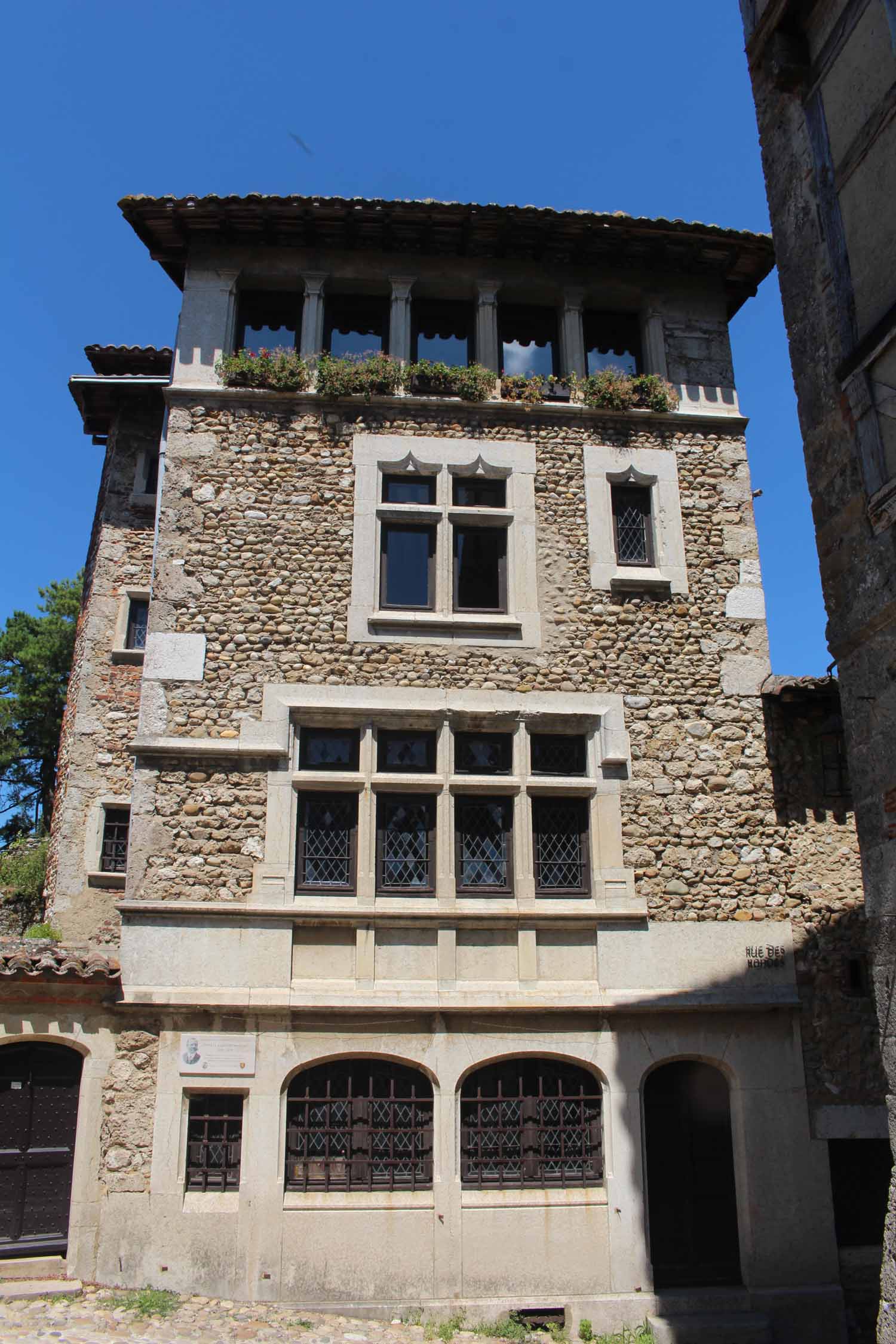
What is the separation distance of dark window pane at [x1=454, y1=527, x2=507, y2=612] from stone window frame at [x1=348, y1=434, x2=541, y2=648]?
3.8 inches

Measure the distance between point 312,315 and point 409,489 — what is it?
234 centimetres

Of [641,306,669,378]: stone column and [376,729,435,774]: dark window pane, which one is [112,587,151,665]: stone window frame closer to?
[376,729,435,774]: dark window pane

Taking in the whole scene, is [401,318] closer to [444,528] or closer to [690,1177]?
[444,528]

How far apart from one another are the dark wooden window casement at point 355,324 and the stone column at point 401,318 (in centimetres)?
24

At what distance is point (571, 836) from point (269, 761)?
3067 mm

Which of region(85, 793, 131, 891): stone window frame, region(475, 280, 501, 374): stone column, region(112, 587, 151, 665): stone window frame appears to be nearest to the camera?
region(475, 280, 501, 374): stone column

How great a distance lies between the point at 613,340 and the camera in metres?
11.7

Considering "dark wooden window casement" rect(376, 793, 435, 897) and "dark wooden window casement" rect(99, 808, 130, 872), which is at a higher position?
"dark wooden window casement" rect(99, 808, 130, 872)

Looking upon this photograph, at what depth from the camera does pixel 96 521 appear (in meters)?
14.4

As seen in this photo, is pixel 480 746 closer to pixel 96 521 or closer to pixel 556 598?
pixel 556 598

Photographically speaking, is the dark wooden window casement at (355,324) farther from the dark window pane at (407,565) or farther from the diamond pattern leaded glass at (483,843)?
the diamond pattern leaded glass at (483,843)

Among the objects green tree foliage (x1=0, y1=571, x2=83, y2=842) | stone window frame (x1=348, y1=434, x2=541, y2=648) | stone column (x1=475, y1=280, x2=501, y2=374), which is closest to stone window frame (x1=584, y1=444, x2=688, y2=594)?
stone window frame (x1=348, y1=434, x2=541, y2=648)

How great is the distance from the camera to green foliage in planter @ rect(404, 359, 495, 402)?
10812 millimetres

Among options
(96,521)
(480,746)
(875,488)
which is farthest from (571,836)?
(96,521)
